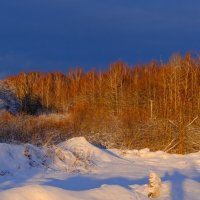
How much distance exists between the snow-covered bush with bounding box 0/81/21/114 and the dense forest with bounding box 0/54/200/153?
12.5ft

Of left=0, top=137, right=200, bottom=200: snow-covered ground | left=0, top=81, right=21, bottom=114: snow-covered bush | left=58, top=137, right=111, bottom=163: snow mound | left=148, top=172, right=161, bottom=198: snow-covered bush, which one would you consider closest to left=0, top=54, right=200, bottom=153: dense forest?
left=58, top=137, right=111, bottom=163: snow mound

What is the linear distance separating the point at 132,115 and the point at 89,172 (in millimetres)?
7991

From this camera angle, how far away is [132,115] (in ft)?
61.3

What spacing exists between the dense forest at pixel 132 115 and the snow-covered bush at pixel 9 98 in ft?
12.5

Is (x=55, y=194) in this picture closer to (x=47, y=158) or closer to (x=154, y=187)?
(x=154, y=187)

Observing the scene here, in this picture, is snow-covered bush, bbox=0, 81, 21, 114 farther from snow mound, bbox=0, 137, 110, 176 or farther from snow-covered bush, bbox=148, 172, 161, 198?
snow-covered bush, bbox=148, 172, 161, 198

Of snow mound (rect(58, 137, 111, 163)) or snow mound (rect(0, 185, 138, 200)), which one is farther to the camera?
Answer: snow mound (rect(58, 137, 111, 163))

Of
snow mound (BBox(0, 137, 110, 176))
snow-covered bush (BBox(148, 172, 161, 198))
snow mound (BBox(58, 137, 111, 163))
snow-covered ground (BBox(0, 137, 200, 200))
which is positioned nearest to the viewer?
snow-covered ground (BBox(0, 137, 200, 200))

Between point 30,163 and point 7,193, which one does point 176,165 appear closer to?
point 30,163

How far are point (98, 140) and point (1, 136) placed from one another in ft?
10.6

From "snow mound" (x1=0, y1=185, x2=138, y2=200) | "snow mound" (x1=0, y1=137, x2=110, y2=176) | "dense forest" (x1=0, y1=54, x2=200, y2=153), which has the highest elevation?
"dense forest" (x1=0, y1=54, x2=200, y2=153)

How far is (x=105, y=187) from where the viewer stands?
6781 millimetres

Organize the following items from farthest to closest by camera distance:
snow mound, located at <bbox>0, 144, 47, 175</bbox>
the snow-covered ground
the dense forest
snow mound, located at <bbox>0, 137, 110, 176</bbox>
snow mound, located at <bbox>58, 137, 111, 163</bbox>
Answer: the dense forest → snow mound, located at <bbox>58, 137, 111, 163</bbox> → snow mound, located at <bbox>0, 137, 110, 176</bbox> → snow mound, located at <bbox>0, 144, 47, 175</bbox> → the snow-covered ground

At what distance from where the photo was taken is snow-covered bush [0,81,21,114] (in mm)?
37203
